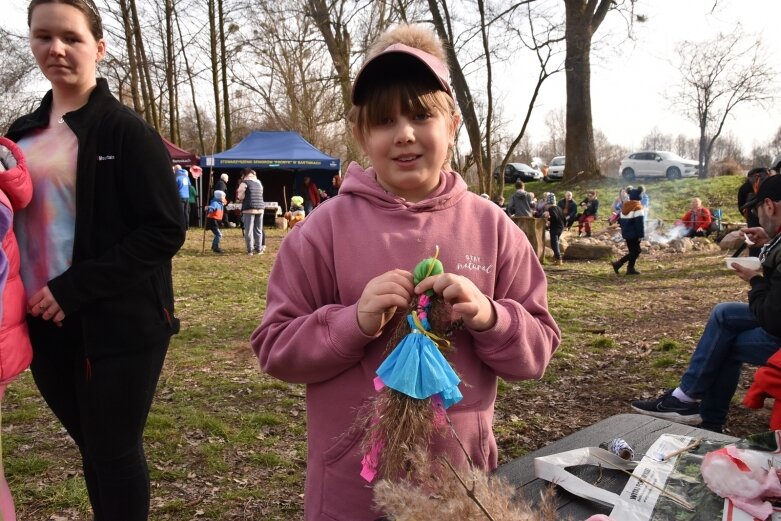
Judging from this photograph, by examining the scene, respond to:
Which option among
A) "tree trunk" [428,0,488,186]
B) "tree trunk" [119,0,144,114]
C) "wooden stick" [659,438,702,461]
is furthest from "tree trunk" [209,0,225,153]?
"wooden stick" [659,438,702,461]

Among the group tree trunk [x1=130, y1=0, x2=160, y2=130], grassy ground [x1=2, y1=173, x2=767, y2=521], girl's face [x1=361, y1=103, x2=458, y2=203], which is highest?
tree trunk [x1=130, y1=0, x2=160, y2=130]

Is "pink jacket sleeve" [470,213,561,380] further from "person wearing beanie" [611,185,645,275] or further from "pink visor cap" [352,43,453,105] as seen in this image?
"person wearing beanie" [611,185,645,275]

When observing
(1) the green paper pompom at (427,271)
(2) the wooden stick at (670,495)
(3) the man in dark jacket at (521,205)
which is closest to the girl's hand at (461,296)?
(1) the green paper pompom at (427,271)

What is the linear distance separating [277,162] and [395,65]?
1834 cm

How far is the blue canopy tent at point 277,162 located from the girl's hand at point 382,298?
57.3 ft

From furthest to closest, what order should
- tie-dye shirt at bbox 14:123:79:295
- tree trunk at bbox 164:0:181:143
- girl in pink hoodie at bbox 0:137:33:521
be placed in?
1. tree trunk at bbox 164:0:181:143
2. tie-dye shirt at bbox 14:123:79:295
3. girl in pink hoodie at bbox 0:137:33:521

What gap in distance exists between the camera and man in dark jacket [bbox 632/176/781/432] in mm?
3713

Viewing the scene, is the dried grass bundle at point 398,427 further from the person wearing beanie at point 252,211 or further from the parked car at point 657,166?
the parked car at point 657,166

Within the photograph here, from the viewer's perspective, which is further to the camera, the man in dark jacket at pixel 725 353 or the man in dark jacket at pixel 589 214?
the man in dark jacket at pixel 589 214

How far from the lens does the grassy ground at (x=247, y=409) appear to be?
3.26 metres

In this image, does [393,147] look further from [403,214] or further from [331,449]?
[331,449]

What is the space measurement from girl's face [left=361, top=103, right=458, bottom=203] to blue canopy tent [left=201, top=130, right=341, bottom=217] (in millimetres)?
17259

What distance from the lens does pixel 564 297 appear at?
29.2 ft

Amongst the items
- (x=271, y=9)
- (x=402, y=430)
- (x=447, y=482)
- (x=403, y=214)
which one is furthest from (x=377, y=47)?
(x=271, y=9)
